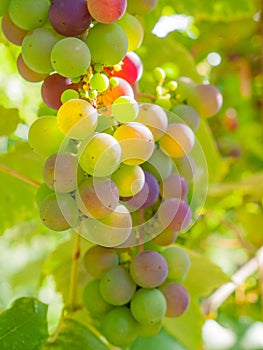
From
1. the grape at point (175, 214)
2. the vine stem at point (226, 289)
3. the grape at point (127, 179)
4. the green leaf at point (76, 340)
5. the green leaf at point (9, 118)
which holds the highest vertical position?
the grape at point (127, 179)

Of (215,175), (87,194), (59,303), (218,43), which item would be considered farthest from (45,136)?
(218,43)

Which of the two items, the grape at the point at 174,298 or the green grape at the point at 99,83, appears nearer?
the green grape at the point at 99,83

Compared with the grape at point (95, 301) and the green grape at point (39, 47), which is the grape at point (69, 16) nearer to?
the green grape at point (39, 47)

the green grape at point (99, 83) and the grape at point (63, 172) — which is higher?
the green grape at point (99, 83)

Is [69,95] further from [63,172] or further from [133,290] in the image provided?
[133,290]

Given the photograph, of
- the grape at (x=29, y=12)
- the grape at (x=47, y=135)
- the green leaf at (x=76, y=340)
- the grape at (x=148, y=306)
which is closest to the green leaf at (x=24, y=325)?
the green leaf at (x=76, y=340)

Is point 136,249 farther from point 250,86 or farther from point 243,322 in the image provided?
point 250,86

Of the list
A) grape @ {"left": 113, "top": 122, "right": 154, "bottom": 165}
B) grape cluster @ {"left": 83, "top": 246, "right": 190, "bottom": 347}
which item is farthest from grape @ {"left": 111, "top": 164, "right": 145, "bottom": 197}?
grape cluster @ {"left": 83, "top": 246, "right": 190, "bottom": 347}
